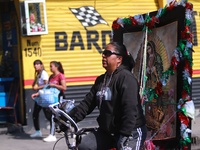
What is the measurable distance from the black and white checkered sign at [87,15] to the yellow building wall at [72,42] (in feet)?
0.24

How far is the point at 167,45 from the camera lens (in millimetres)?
4770

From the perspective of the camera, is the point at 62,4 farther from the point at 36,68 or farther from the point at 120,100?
the point at 120,100

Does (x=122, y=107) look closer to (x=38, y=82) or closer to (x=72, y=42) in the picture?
(x=38, y=82)

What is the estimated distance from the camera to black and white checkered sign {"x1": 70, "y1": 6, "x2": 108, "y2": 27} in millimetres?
10224

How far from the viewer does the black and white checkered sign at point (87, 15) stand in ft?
33.5

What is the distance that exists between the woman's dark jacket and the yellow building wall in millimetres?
5540

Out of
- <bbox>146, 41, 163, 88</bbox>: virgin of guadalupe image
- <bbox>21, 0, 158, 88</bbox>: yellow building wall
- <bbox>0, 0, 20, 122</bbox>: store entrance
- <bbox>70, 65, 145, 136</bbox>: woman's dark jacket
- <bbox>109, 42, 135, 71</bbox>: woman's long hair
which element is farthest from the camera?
<bbox>0, 0, 20, 122</bbox>: store entrance

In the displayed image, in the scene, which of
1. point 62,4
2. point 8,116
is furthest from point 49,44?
point 8,116

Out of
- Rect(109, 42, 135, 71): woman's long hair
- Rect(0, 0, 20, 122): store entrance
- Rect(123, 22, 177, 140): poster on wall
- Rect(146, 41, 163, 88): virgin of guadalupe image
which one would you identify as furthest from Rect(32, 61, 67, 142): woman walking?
Rect(109, 42, 135, 71): woman's long hair

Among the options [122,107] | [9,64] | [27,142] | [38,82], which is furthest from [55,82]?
[122,107]

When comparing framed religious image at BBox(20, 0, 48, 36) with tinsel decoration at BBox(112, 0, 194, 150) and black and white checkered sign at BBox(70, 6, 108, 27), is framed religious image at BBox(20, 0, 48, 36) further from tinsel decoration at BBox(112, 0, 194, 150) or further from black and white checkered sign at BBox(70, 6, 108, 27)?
tinsel decoration at BBox(112, 0, 194, 150)

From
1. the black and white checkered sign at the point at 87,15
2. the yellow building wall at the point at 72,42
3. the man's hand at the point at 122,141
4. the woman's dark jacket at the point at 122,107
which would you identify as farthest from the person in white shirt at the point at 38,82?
the man's hand at the point at 122,141

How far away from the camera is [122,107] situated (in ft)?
13.4

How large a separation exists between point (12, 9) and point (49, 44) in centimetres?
126
